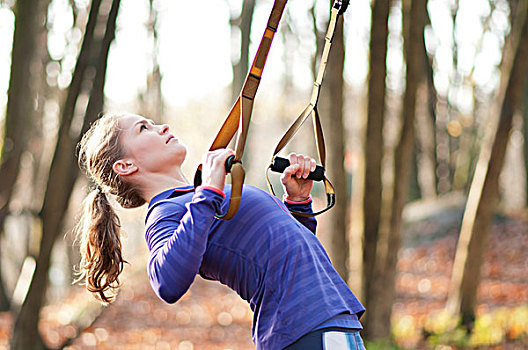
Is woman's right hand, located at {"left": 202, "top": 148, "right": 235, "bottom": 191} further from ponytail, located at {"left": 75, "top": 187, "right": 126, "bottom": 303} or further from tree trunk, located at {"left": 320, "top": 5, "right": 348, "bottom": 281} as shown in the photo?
tree trunk, located at {"left": 320, "top": 5, "right": 348, "bottom": 281}

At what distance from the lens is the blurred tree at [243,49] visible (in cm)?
1012

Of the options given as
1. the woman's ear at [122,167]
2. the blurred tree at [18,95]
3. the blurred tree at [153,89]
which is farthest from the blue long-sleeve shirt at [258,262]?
the blurred tree at [153,89]

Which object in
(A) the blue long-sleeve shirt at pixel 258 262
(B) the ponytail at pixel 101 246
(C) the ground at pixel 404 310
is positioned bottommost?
(C) the ground at pixel 404 310

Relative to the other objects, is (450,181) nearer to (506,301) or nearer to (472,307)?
(506,301)

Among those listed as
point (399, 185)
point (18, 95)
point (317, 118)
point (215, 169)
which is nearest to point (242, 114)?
point (215, 169)

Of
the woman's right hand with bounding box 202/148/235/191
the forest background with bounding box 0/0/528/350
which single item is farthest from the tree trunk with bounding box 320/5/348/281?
the woman's right hand with bounding box 202/148/235/191

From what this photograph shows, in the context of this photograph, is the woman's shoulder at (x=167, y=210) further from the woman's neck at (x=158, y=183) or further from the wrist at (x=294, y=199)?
the wrist at (x=294, y=199)

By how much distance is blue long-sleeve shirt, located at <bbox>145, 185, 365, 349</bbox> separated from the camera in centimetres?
187

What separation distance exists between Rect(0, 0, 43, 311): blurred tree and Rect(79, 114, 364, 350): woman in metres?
3.53

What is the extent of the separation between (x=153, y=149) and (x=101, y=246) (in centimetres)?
42

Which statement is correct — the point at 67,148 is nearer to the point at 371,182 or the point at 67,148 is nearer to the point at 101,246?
the point at 101,246

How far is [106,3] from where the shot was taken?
5.25m

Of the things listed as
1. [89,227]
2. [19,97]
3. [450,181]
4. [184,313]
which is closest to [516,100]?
[19,97]

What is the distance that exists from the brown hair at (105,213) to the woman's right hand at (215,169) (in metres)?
0.47
